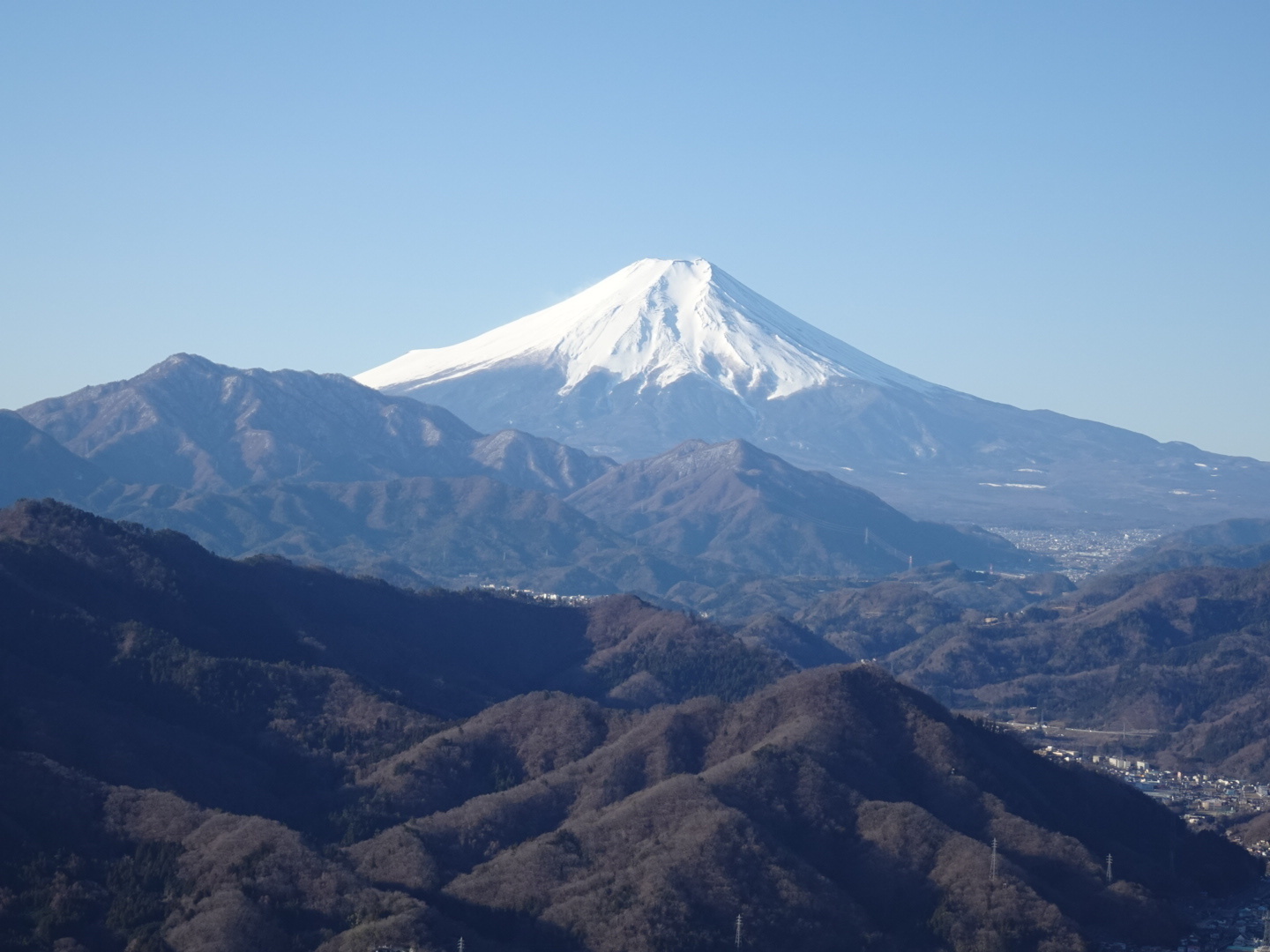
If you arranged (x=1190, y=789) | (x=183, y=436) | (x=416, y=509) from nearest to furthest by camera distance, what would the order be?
(x=1190, y=789), (x=416, y=509), (x=183, y=436)

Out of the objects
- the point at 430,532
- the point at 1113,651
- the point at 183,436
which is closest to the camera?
the point at 1113,651

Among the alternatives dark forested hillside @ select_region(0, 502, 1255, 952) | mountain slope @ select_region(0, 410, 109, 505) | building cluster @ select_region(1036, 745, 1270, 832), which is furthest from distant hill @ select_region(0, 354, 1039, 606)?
dark forested hillside @ select_region(0, 502, 1255, 952)

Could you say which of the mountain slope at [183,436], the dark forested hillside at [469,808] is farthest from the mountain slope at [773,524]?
the dark forested hillside at [469,808]

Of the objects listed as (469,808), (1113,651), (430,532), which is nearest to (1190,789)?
(1113,651)

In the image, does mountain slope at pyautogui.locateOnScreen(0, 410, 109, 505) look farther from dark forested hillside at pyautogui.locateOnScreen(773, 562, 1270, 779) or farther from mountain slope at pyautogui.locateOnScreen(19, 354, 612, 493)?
dark forested hillside at pyautogui.locateOnScreen(773, 562, 1270, 779)

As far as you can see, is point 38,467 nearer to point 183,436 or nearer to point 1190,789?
point 183,436
